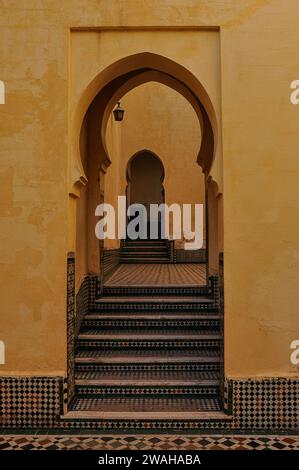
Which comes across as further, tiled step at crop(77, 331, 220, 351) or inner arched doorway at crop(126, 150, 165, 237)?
inner arched doorway at crop(126, 150, 165, 237)

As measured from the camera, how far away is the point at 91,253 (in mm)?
5723

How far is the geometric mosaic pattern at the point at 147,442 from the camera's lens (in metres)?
3.42

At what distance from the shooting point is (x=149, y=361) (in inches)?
180

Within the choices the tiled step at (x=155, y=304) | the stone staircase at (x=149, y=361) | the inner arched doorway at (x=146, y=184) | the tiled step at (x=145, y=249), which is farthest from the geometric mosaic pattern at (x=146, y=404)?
the inner arched doorway at (x=146, y=184)

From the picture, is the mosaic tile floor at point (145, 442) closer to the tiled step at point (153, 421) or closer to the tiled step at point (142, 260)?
the tiled step at point (153, 421)

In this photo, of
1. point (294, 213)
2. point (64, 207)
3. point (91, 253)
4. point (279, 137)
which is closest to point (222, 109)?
point (279, 137)

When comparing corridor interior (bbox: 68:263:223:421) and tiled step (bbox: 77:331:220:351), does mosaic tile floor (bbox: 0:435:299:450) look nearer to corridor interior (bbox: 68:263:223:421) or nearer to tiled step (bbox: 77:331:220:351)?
corridor interior (bbox: 68:263:223:421)

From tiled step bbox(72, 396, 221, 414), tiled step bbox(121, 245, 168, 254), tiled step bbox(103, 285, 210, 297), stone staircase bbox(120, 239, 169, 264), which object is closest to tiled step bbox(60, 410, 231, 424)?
tiled step bbox(72, 396, 221, 414)

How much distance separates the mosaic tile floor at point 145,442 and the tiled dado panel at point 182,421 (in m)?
0.15

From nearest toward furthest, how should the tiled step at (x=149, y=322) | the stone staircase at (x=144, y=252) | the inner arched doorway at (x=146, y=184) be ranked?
1. the tiled step at (x=149, y=322)
2. the stone staircase at (x=144, y=252)
3. the inner arched doorway at (x=146, y=184)

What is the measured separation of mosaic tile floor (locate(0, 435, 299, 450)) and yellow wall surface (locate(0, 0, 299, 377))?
0.54 meters

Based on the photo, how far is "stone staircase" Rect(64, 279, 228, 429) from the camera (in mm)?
3938

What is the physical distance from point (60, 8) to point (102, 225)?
2.73 meters

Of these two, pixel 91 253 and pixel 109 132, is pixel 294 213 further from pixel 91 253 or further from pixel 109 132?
pixel 109 132
